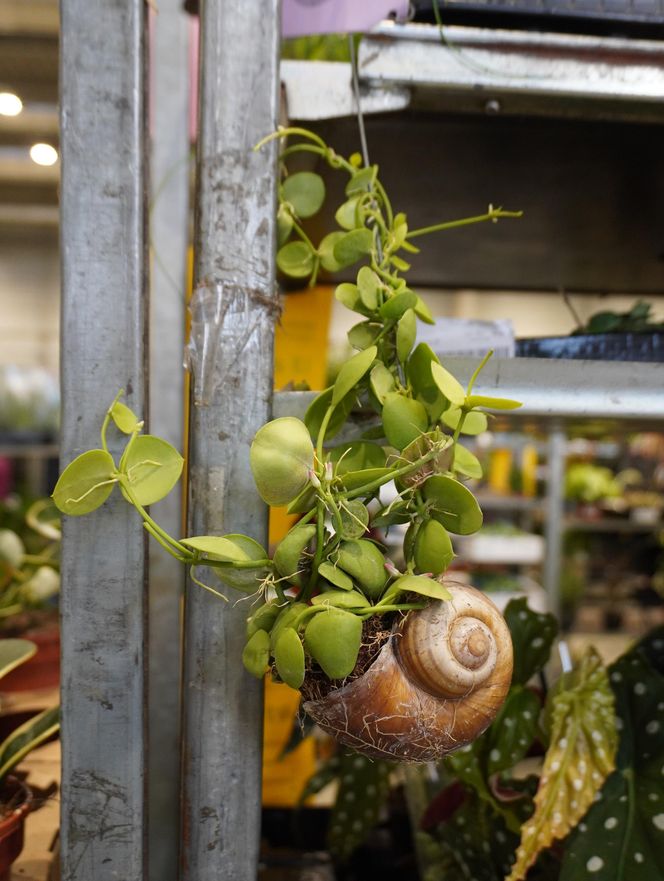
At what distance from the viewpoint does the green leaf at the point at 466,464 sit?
54 centimetres

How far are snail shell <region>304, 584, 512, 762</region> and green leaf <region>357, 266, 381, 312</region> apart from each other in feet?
0.75

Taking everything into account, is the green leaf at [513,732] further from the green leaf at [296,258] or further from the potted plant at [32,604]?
the potted plant at [32,604]

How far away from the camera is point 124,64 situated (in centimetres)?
60

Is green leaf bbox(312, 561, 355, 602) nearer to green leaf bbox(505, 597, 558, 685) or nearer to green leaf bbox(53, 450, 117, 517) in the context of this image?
green leaf bbox(53, 450, 117, 517)

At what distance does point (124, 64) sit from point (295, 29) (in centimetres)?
19

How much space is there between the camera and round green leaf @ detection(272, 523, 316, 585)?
482 mm

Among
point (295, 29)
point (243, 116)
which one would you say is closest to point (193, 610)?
point (243, 116)

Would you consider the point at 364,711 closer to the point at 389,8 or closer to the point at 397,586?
the point at 397,586

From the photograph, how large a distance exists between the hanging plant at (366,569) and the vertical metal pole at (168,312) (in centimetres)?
101

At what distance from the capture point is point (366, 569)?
49 centimetres

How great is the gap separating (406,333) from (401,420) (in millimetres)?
73

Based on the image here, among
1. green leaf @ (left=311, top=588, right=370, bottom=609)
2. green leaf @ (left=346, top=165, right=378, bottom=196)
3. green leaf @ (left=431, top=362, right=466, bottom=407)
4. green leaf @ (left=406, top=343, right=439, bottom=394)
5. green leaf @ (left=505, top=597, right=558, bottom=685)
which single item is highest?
green leaf @ (left=346, top=165, right=378, bottom=196)

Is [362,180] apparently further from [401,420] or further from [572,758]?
[572,758]

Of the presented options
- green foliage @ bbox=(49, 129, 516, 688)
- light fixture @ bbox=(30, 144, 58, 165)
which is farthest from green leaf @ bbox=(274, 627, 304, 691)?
light fixture @ bbox=(30, 144, 58, 165)
